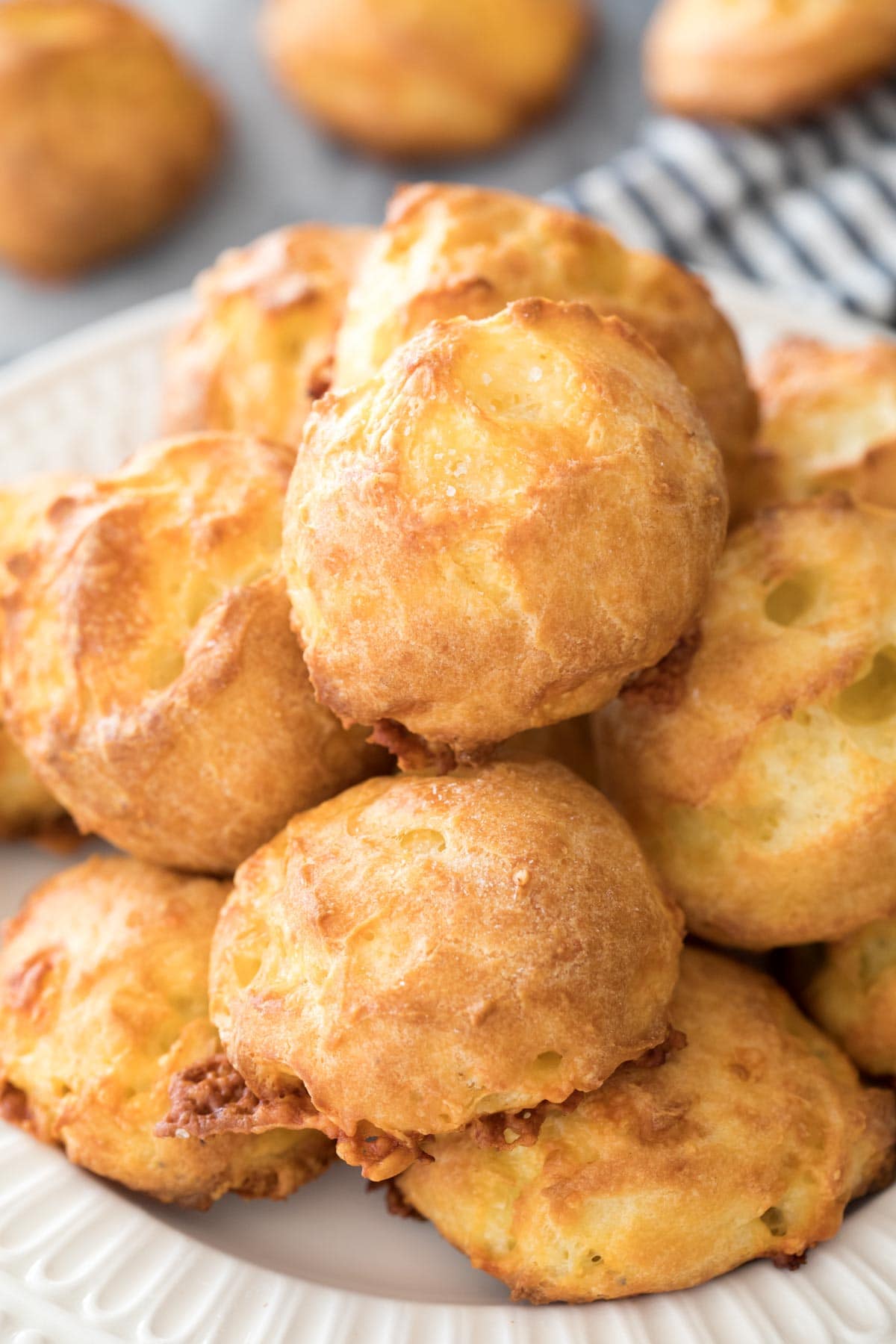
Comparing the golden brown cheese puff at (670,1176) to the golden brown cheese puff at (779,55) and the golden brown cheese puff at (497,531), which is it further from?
the golden brown cheese puff at (779,55)

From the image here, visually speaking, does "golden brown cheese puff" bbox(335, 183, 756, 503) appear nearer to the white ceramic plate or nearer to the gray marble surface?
the white ceramic plate

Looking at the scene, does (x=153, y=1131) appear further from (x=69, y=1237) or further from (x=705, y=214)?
(x=705, y=214)

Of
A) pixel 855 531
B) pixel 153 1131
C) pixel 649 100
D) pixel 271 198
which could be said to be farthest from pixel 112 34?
pixel 153 1131

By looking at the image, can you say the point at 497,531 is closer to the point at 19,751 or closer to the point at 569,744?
the point at 569,744

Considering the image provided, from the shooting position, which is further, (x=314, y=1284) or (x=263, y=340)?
(x=263, y=340)

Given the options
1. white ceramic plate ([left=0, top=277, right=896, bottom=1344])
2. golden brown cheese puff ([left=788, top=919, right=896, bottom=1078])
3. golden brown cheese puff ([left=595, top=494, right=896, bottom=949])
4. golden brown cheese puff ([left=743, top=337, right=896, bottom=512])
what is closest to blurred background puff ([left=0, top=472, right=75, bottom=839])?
white ceramic plate ([left=0, top=277, right=896, bottom=1344])

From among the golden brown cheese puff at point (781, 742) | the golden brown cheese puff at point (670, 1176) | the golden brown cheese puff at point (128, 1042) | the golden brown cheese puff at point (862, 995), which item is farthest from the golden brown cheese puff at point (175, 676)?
the golden brown cheese puff at point (862, 995)

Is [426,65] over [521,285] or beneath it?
beneath

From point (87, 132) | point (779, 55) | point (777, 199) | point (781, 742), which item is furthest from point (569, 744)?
point (87, 132)
